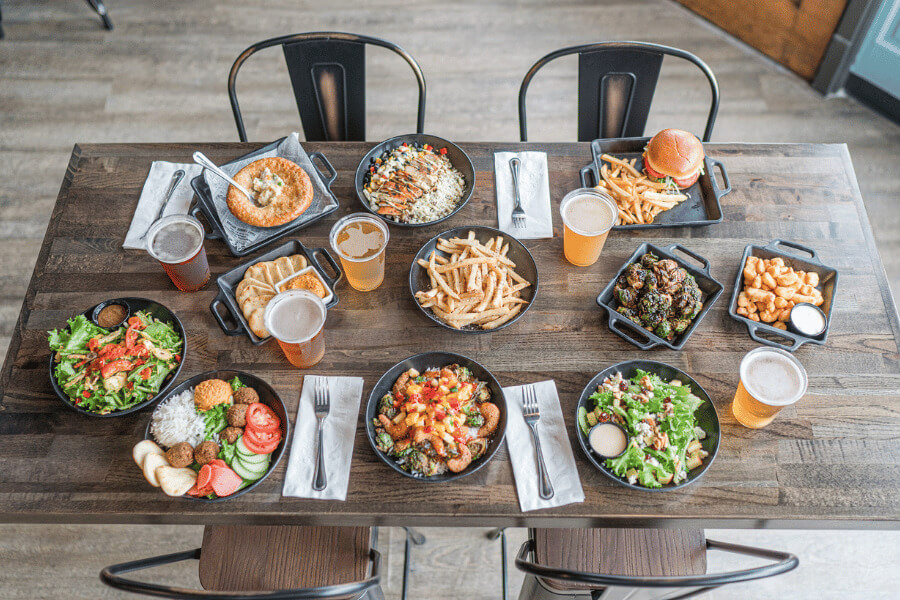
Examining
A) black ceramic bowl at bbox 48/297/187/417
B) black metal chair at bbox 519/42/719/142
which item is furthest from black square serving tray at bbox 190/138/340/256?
black metal chair at bbox 519/42/719/142

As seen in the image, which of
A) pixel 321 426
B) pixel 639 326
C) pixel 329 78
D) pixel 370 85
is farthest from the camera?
pixel 370 85

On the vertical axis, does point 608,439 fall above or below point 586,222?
below

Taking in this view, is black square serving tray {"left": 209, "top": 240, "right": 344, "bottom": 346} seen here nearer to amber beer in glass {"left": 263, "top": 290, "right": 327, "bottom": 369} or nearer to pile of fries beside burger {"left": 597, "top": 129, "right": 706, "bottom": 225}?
amber beer in glass {"left": 263, "top": 290, "right": 327, "bottom": 369}

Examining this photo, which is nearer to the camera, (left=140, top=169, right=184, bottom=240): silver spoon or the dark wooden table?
the dark wooden table

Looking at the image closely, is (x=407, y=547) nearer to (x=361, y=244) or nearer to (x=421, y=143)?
(x=361, y=244)

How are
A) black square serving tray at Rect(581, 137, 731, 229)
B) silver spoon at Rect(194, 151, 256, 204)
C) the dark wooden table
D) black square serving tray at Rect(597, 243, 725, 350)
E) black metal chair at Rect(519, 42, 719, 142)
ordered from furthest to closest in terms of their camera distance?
black metal chair at Rect(519, 42, 719, 142), black square serving tray at Rect(581, 137, 731, 229), silver spoon at Rect(194, 151, 256, 204), black square serving tray at Rect(597, 243, 725, 350), the dark wooden table

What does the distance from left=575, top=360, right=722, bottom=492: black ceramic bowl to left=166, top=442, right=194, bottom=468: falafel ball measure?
1.06m

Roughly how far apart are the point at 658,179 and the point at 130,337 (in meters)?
1.80

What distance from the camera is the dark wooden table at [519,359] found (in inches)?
68.5

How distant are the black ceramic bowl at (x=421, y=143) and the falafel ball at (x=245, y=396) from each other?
0.72m

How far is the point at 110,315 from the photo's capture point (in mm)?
2014

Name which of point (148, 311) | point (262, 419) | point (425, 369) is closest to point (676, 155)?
point (425, 369)

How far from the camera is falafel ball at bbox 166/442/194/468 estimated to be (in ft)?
5.74

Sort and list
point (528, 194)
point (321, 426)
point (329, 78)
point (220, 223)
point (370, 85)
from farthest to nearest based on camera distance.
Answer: point (370, 85)
point (329, 78)
point (528, 194)
point (220, 223)
point (321, 426)
